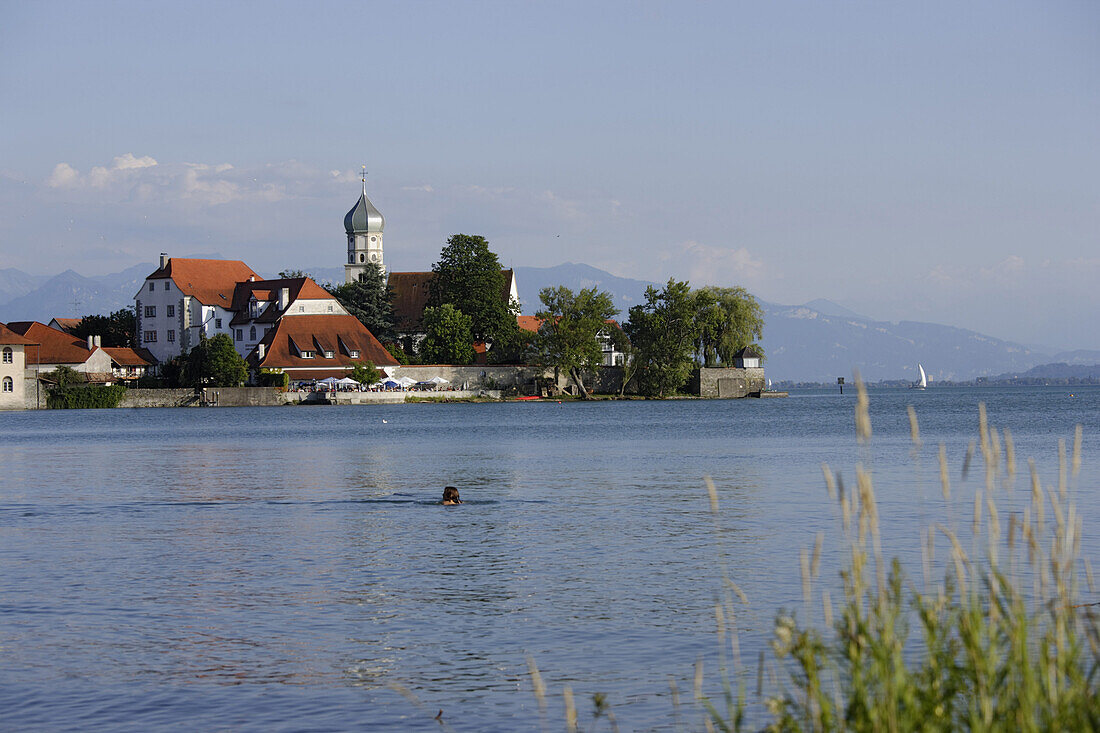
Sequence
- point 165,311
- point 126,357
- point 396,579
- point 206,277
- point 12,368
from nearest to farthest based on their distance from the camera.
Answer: point 396,579, point 12,368, point 126,357, point 165,311, point 206,277

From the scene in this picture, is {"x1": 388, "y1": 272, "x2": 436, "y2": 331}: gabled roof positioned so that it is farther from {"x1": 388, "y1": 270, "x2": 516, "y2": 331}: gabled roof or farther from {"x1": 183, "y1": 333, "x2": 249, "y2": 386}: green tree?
{"x1": 183, "y1": 333, "x2": 249, "y2": 386}: green tree

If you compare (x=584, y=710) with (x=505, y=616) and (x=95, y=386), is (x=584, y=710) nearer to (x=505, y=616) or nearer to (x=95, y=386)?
(x=505, y=616)

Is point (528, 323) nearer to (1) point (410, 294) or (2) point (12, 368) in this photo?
(1) point (410, 294)

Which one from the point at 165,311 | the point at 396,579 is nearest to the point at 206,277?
the point at 165,311

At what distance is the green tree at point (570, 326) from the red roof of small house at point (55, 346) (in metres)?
43.2

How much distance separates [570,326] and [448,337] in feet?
39.0

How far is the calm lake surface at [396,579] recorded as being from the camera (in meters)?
11.2

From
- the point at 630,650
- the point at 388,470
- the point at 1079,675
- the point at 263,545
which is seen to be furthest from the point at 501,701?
the point at 388,470

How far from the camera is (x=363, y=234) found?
15625 cm

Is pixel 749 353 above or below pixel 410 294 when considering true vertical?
below

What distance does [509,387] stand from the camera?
123938 millimetres

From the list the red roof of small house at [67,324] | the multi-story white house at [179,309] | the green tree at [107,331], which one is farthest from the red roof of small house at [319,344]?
the red roof of small house at [67,324]

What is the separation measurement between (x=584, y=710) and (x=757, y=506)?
1630 centimetres

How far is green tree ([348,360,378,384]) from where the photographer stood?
11444cm
